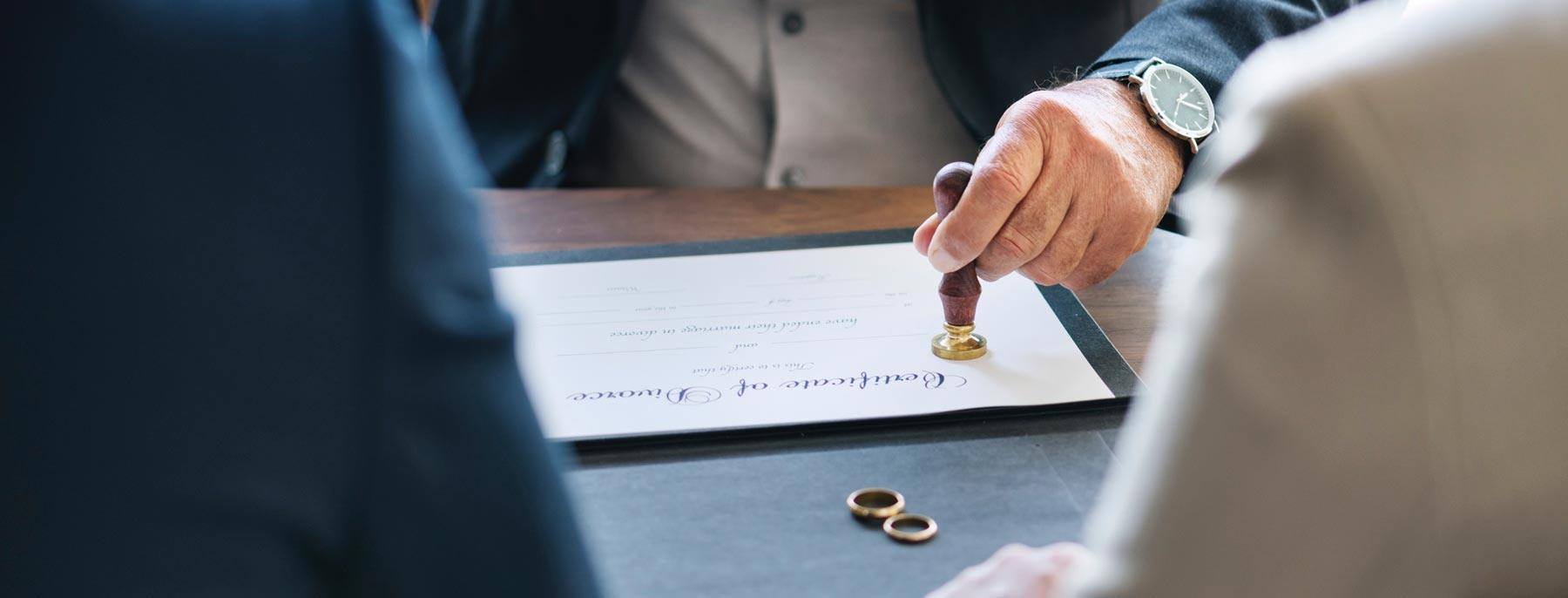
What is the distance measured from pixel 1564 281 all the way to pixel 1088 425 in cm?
36

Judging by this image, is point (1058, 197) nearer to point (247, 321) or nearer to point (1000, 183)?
point (1000, 183)

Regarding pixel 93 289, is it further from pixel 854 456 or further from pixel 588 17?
pixel 588 17

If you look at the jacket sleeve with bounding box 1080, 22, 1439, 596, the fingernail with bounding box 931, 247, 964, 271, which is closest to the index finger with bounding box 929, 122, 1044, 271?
the fingernail with bounding box 931, 247, 964, 271

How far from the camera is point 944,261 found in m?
0.79

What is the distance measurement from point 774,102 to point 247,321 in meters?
1.20

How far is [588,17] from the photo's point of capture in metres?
1.41

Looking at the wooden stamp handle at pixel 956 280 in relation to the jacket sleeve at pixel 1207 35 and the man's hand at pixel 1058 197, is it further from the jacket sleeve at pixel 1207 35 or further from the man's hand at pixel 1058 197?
the jacket sleeve at pixel 1207 35

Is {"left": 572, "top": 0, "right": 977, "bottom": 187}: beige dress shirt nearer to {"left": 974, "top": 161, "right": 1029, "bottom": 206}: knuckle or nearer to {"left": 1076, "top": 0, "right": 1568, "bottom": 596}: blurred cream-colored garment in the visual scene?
{"left": 974, "top": 161, "right": 1029, "bottom": 206}: knuckle

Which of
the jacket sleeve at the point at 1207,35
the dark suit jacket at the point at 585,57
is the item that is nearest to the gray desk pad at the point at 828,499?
the jacket sleeve at the point at 1207,35

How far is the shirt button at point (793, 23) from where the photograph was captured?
1.42m

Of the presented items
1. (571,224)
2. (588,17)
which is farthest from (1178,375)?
(588,17)

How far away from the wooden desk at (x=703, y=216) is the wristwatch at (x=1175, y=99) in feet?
0.32

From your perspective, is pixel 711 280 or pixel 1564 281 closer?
pixel 1564 281

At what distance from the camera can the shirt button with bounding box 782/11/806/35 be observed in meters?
1.42
